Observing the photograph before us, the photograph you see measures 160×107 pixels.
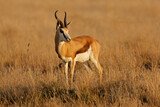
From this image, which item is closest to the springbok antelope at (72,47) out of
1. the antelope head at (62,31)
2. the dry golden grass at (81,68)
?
the antelope head at (62,31)

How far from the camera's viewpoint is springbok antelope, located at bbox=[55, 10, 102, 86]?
6295 mm

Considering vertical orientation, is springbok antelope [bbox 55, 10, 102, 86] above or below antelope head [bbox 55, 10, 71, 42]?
below

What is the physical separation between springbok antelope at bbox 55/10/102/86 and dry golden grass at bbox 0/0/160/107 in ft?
1.52

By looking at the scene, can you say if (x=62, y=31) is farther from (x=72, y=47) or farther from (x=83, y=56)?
(x=83, y=56)

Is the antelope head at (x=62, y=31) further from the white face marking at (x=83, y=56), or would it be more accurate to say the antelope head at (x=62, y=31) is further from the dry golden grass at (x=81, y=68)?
the dry golden grass at (x=81, y=68)

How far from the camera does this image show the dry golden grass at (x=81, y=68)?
552 cm

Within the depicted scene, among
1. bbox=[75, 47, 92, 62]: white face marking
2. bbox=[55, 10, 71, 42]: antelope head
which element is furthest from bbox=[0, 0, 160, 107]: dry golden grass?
bbox=[55, 10, 71, 42]: antelope head

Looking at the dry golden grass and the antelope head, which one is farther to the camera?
the antelope head

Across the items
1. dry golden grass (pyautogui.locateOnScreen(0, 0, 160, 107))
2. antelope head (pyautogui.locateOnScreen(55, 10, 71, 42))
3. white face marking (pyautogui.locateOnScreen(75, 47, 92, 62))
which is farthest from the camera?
white face marking (pyautogui.locateOnScreen(75, 47, 92, 62))

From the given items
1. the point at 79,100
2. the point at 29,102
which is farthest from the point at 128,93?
the point at 29,102

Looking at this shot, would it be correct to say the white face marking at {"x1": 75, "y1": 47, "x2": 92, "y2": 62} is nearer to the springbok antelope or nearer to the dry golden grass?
the springbok antelope

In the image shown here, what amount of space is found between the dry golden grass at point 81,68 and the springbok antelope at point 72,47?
462 millimetres

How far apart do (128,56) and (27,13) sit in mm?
12099

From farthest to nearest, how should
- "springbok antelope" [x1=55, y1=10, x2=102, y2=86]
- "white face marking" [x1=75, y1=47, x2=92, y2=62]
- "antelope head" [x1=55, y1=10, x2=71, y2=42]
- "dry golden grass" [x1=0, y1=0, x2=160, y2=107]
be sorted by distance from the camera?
"white face marking" [x1=75, y1=47, x2=92, y2=62] < "springbok antelope" [x1=55, y1=10, x2=102, y2=86] < "antelope head" [x1=55, y1=10, x2=71, y2=42] < "dry golden grass" [x1=0, y1=0, x2=160, y2=107]
